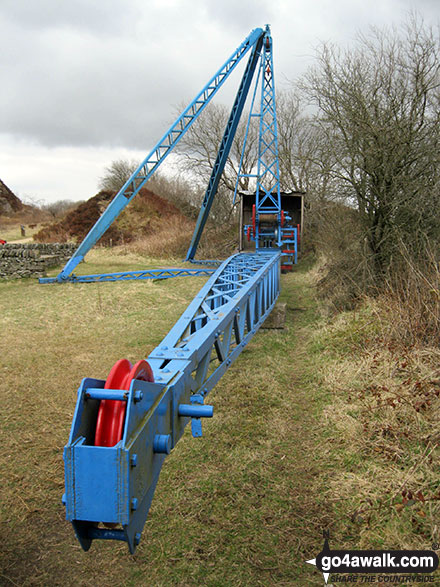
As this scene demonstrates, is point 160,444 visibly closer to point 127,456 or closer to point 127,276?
point 127,456

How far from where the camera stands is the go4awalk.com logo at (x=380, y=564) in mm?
2705

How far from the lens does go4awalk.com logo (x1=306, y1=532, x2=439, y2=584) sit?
2705 millimetres

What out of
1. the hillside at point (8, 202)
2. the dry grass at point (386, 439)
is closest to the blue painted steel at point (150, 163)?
the dry grass at point (386, 439)

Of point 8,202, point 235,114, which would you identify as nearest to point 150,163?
point 235,114

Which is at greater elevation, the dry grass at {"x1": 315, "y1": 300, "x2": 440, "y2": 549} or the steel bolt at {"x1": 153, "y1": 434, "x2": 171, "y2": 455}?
the steel bolt at {"x1": 153, "y1": 434, "x2": 171, "y2": 455}

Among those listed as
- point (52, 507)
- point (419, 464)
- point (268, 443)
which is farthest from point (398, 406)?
point (52, 507)

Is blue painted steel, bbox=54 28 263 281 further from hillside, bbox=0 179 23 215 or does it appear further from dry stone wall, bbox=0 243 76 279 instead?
hillside, bbox=0 179 23 215

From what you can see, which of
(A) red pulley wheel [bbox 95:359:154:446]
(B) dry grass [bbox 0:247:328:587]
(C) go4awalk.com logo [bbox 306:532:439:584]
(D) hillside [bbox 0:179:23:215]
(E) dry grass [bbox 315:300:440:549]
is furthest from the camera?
(D) hillside [bbox 0:179:23:215]

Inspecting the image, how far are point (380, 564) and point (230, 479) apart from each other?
138 cm

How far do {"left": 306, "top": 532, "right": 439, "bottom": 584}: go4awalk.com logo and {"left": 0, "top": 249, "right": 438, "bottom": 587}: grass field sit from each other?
0.27 feet

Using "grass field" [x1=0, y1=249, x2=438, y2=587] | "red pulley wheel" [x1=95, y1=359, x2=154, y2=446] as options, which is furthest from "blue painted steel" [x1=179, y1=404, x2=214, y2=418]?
"grass field" [x1=0, y1=249, x2=438, y2=587]

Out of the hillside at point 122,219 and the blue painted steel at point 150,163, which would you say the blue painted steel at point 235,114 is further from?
the hillside at point 122,219

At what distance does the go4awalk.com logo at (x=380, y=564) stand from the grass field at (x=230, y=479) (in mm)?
83

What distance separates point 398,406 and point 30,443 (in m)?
3.73
